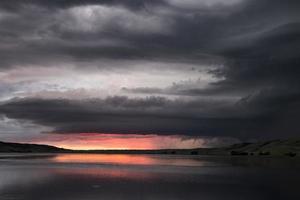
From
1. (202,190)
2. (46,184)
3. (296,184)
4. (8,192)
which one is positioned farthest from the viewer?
(296,184)

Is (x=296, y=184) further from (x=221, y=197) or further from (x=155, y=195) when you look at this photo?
(x=155, y=195)

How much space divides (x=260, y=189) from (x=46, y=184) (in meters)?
32.0

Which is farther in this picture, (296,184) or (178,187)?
(296,184)

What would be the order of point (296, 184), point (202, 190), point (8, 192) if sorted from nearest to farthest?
point (8, 192)
point (202, 190)
point (296, 184)

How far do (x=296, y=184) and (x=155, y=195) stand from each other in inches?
1212

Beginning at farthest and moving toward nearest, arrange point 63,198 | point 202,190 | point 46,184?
point 46,184, point 202,190, point 63,198

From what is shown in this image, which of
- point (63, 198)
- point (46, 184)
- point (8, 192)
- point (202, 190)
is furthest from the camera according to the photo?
point (46, 184)

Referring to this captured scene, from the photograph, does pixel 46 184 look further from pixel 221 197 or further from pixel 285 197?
pixel 285 197

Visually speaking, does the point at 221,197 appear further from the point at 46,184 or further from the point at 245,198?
the point at 46,184

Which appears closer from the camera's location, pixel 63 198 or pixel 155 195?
pixel 63 198

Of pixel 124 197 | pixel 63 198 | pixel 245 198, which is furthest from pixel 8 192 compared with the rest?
pixel 245 198

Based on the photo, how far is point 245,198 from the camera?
2314 inches

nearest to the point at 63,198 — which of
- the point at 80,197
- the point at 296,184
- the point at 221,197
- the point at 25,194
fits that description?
the point at 80,197

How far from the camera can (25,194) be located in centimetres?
5825
